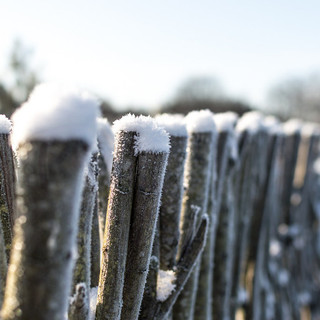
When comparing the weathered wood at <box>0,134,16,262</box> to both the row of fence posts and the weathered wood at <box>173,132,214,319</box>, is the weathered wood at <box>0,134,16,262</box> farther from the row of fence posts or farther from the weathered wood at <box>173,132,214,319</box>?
the weathered wood at <box>173,132,214,319</box>

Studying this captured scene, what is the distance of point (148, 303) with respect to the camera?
1.08 m

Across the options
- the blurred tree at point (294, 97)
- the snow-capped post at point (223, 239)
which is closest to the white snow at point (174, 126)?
the snow-capped post at point (223, 239)

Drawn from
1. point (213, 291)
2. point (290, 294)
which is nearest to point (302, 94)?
point (290, 294)

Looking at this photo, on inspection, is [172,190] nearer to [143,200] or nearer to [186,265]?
[186,265]

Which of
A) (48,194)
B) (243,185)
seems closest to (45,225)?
(48,194)

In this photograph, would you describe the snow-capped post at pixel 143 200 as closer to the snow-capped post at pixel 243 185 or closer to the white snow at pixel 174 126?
the white snow at pixel 174 126

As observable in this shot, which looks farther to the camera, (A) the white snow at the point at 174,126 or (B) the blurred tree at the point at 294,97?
(B) the blurred tree at the point at 294,97

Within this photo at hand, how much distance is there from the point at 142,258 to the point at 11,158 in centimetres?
45

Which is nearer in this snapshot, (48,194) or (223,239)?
(48,194)

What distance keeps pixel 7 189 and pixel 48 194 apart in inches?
20.0

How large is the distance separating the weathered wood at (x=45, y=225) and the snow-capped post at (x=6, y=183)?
438 mm

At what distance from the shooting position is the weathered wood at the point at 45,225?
1.76 feet

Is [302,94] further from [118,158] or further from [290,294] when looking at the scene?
[118,158]

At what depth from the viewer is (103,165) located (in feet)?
4.11
